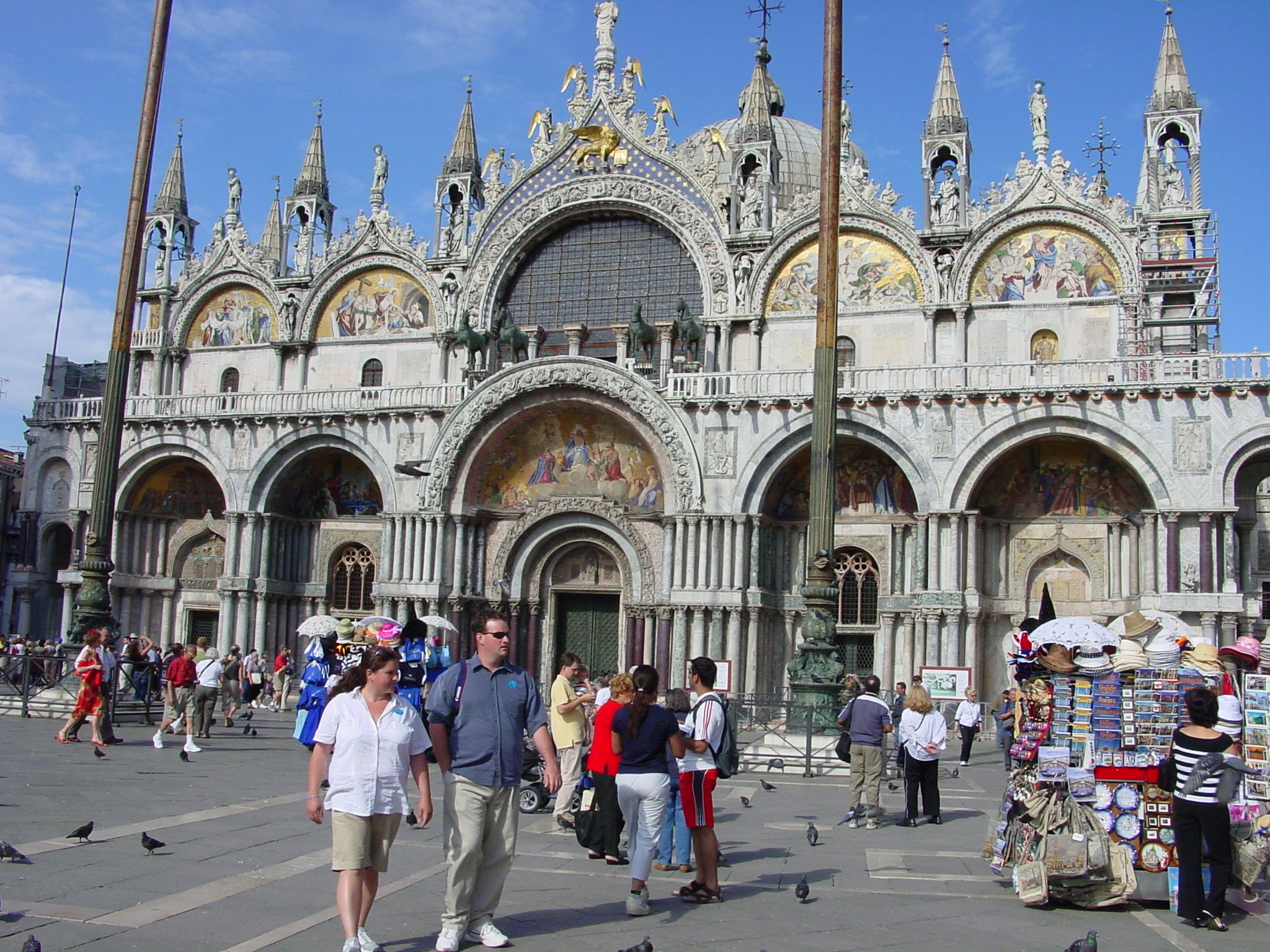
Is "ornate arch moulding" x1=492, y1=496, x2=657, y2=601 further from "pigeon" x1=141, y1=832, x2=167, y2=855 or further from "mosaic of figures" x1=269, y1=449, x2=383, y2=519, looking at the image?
"pigeon" x1=141, y1=832, x2=167, y2=855

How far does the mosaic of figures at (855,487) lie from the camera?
99.3 feet

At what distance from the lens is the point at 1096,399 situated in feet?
90.4

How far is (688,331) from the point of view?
3222 centimetres

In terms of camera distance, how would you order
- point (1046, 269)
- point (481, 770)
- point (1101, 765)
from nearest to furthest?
1. point (481, 770)
2. point (1101, 765)
3. point (1046, 269)

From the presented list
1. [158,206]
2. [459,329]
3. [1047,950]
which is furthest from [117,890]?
[158,206]

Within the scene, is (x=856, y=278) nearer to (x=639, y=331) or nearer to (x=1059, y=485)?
(x=639, y=331)

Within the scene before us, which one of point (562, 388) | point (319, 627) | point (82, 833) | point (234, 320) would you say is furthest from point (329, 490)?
point (82, 833)

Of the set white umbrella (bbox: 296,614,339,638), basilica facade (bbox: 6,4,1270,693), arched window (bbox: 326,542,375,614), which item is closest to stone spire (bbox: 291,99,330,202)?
basilica facade (bbox: 6,4,1270,693)

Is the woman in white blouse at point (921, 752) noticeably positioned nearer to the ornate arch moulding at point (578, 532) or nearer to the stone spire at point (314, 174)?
the ornate arch moulding at point (578, 532)

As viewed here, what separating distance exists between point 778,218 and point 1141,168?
29.2 feet

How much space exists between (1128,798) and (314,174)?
33.3 metres

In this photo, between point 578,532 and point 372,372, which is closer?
point 578,532

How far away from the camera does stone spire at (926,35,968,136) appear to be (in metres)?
32.1

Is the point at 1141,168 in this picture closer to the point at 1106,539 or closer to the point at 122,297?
the point at 1106,539
